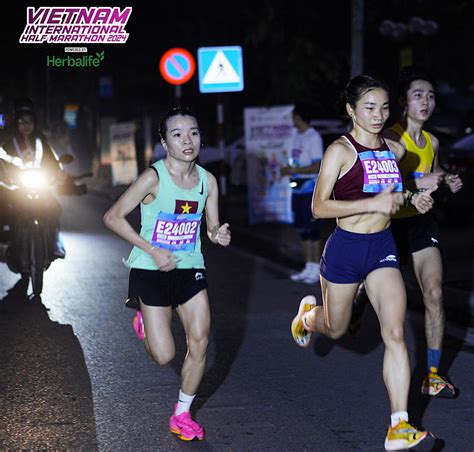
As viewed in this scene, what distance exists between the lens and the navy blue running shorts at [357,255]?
5.64m

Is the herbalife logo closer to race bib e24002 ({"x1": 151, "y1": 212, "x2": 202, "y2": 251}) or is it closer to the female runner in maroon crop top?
race bib e24002 ({"x1": 151, "y1": 212, "x2": 202, "y2": 251})

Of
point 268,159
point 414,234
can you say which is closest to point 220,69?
point 268,159

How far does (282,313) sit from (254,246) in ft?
20.5

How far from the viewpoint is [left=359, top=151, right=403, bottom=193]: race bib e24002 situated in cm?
560

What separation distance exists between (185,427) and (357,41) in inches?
506

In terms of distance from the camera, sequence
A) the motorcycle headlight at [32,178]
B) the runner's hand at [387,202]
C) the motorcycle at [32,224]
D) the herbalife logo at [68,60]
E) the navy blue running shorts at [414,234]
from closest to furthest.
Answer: the runner's hand at [387,202] < the navy blue running shorts at [414,234] < the motorcycle at [32,224] < the motorcycle headlight at [32,178] < the herbalife logo at [68,60]

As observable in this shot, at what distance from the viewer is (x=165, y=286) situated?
5.64 meters

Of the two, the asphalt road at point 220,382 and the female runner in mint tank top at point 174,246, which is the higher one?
the female runner in mint tank top at point 174,246

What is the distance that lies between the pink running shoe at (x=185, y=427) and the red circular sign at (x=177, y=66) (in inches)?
620

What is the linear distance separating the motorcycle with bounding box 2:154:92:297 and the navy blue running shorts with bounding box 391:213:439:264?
4.61m

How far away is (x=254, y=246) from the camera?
52.0 feet

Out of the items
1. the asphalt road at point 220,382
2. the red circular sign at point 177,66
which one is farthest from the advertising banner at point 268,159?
the asphalt road at point 220,382

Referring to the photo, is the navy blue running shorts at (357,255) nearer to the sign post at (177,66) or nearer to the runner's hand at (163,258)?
the runner's hand at (163,258)

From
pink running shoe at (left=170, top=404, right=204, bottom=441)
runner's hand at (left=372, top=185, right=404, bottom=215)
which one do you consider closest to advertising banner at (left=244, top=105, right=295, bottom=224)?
pink running shoe at (left=170, top=404, right=204, bottom=441)
